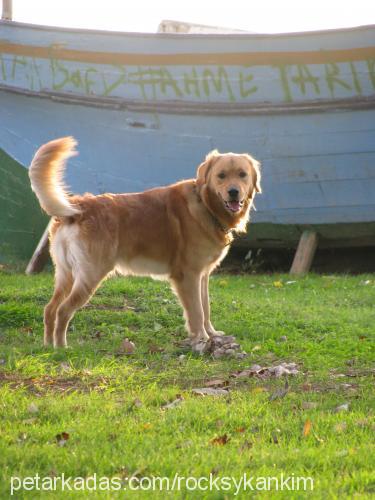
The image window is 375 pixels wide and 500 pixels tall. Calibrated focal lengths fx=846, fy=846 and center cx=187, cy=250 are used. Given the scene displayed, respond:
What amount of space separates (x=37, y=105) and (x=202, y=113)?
252 cm

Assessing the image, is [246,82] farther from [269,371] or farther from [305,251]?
[269,371]

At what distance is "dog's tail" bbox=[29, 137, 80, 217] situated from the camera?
6531mm

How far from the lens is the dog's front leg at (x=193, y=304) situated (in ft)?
23.0

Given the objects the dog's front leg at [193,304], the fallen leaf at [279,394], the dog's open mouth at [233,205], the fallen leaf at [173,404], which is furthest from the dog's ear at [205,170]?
the fallen leaf at [173,404]

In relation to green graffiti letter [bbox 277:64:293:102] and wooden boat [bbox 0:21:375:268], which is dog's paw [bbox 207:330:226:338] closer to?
wooden boat [bbox 0:21:375:268]

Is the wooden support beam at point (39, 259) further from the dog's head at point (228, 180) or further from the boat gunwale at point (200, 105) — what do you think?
the dog's head at point (228, 180)

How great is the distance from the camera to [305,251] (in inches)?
467

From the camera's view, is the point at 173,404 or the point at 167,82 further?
the point at 167,82

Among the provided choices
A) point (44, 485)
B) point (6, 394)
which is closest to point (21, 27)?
point (6, 394)

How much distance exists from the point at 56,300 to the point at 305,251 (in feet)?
18.6

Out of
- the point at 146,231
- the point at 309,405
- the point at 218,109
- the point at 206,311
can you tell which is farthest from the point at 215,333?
the point at 218,109

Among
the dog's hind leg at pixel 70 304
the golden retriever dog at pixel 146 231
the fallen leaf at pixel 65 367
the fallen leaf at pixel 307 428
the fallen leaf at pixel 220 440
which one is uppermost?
the golden retriever dog at pixel 146 231

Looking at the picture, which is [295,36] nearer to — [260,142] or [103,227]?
[260,142]

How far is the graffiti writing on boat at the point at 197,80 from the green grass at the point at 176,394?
326cm
